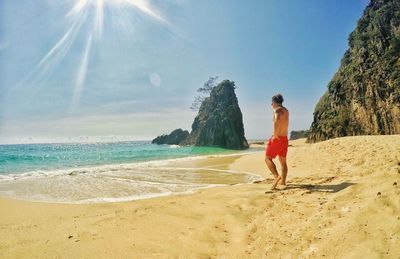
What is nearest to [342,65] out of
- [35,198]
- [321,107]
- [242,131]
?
[321,107]

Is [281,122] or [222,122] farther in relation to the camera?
[222,122]

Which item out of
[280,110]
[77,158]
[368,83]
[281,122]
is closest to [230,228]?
[281,122]

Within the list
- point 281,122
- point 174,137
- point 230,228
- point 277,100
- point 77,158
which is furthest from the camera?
point 174,137

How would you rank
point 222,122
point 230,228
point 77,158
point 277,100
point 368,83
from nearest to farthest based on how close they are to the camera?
point 230,228, point 277,100, point 368,83, point 77,158, point 222,122

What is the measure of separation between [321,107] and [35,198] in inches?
1471

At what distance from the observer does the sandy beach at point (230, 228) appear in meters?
2.67

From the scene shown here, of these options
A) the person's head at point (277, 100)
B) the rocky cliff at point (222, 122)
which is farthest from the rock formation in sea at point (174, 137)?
the person's head at point (277, 100)

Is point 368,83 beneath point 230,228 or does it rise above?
above

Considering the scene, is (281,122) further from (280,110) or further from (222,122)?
(222,122)

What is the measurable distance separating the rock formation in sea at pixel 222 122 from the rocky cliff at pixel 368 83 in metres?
24.8

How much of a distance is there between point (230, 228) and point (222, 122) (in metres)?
58.9

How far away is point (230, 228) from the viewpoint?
3.88 meters

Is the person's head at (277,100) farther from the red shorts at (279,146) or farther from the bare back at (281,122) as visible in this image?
the red shorts at (279,146)

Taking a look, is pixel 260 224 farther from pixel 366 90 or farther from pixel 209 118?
pixel 209 118
